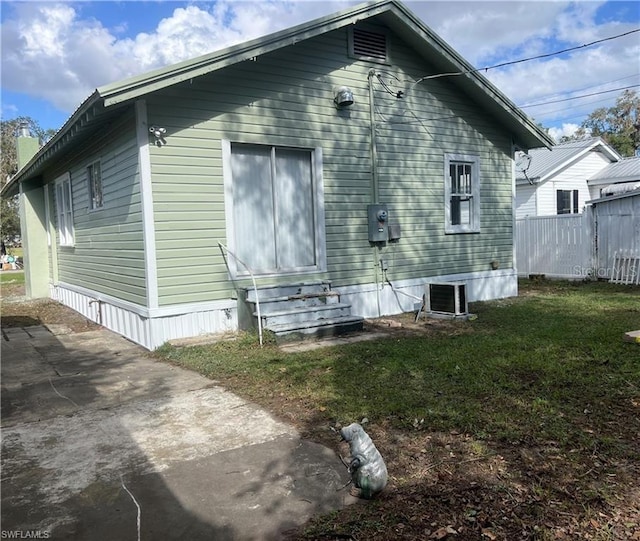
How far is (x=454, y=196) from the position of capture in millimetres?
10523

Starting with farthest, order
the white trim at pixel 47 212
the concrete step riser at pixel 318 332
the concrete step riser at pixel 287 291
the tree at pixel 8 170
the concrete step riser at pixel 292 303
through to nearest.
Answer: the tree at pixel 8 170, the white trim at pixel 47 212, the concrete step riser at pixel 287 291, the concrete step riser at pixel 292 303, the concrete step riser at pixel 318 332

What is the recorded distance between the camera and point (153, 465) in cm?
349

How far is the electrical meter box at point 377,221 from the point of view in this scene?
8969 millimetres

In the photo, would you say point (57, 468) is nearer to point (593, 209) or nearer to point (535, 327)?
point (535, 327)

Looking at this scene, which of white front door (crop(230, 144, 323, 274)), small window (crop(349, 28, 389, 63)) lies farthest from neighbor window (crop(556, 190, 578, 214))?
white front door (crop(230, 144, 323, 274))

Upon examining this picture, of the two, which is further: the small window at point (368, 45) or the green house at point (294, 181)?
the small window at point (368, 45)

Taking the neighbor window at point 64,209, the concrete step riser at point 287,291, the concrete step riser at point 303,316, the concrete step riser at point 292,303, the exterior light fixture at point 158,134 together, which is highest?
the exterior light fixture at point 158,134

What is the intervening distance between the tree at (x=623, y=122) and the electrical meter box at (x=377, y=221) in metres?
39.2

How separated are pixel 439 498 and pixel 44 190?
1381cm

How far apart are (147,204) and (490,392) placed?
4.76 meters

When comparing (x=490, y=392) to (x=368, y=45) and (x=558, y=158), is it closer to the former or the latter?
(x=368, y=45)

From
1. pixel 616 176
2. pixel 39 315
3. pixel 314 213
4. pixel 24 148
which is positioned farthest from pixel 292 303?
pixel 616 176

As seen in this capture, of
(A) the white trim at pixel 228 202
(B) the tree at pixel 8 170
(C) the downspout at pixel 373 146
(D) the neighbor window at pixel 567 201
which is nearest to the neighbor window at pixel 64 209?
(A) the white trim at pixel 228 202

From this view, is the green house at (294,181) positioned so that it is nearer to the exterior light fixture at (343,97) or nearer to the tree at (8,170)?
the exterior light fixture at (343,97)
